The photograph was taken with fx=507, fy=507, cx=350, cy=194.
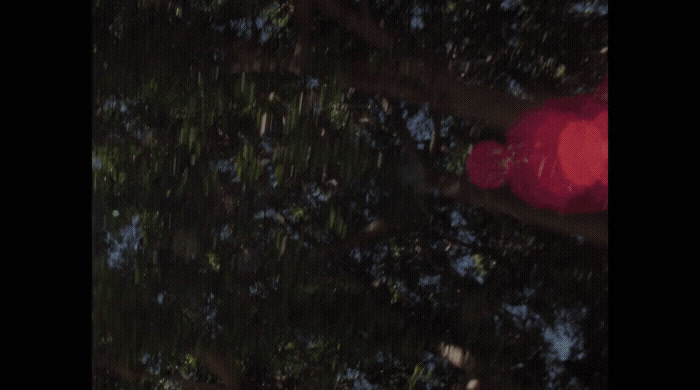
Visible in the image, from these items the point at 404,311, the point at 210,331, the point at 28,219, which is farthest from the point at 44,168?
the point at 404,311

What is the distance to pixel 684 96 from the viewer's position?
20.6 inches

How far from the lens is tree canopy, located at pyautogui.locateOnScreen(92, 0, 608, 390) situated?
820 millimetres

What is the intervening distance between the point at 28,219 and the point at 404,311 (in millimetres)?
618

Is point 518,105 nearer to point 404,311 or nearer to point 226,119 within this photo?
point 404,311

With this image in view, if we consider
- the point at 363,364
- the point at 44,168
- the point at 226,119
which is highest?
the point at 226,119

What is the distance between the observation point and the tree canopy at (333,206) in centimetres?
82

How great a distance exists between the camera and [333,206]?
3.16ft

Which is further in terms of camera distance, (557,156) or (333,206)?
(333,206)

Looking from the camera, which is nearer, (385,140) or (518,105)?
(518,105)

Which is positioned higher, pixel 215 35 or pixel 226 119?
pixel 215 35

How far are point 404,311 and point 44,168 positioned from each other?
2.05 feet

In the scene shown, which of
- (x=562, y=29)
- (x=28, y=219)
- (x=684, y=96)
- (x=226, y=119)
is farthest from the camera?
(x=226, y=119)

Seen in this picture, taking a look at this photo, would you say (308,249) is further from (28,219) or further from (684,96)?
(684,96)

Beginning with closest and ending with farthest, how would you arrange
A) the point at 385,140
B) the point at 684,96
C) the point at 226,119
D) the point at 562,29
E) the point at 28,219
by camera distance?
1. the point at 684,96
2. the point at 28,219
3. the point at 562,29
4. the point at 385,140
5. the point at 226,119
